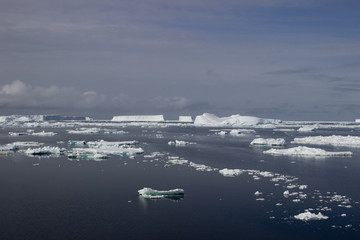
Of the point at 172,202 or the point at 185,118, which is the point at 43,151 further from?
the point at 185,118

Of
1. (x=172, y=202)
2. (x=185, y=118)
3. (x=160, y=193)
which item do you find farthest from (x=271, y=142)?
(x=185, y=118)

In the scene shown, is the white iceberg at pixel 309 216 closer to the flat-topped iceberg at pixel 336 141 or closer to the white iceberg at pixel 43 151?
the white iceberg at pixel 43 151

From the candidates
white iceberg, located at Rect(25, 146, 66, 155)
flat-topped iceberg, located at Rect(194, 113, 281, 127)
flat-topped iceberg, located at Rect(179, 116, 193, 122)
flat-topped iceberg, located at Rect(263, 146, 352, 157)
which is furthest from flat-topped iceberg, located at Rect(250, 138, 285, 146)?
flat-topped iceberg, located at Rect(179, 116, 193, 122)

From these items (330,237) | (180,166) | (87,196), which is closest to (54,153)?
(180,166)

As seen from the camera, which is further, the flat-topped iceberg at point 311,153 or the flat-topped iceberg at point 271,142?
the flat-topped iceberg at point 271,142

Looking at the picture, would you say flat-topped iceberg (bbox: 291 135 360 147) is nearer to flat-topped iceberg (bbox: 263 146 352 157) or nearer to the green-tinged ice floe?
flat-topped iceberg (bbox: 263 146 352 157)

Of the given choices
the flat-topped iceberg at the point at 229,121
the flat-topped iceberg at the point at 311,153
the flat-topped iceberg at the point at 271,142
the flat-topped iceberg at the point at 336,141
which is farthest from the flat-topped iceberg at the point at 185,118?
the flat-topped iceberg at the point at 311,153
